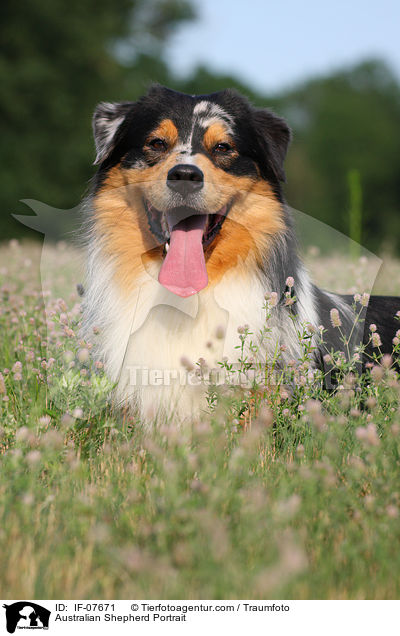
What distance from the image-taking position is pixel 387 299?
5.45 meters

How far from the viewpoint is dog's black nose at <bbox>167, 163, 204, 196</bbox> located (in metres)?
3.84

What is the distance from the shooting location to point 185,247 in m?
4.02

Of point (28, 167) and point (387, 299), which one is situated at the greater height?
point (28, 167)

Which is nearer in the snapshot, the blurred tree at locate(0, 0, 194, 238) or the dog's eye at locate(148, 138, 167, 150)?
the dog's eye at locate(148, 138, 167, 150)

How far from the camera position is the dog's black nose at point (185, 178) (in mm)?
3838

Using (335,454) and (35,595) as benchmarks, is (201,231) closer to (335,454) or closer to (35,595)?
(335,454)

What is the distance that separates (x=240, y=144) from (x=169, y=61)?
31739 millimetres

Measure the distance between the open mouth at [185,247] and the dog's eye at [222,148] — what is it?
35 cm

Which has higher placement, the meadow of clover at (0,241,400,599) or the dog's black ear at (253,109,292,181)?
the dog's black ear at (253,109,292,181)

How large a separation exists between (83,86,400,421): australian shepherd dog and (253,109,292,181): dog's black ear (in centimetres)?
1

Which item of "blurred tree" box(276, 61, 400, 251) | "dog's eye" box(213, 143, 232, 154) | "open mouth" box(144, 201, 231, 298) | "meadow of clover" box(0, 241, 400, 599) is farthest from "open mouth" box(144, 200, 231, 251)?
"blurred tree" box(276, 61, 400, 251)

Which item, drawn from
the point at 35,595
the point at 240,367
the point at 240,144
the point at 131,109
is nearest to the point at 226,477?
the point at 35,595

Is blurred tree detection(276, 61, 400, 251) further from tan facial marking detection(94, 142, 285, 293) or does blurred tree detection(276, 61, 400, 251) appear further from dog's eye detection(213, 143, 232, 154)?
dog's eye detection(213, 143, 232, 154)

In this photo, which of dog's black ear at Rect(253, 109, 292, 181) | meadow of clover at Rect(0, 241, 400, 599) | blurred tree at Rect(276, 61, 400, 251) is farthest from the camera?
blurred tree at Rect(276, 61, 400, 251)
